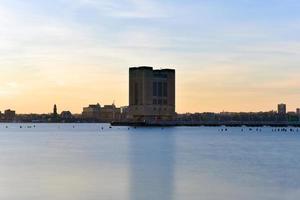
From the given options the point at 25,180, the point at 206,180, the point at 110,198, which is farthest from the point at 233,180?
the point at 25,180

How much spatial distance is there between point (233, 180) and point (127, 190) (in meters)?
10.6

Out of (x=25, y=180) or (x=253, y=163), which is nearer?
(x=25, y=180)

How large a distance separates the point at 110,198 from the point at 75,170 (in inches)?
743

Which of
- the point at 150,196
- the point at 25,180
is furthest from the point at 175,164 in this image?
the point at 150,196

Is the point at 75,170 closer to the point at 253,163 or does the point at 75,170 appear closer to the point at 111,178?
the point at 111,178

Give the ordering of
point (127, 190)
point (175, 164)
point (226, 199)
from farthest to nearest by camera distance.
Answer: point (175, 164) < point (127, 190) < point (226, 199)

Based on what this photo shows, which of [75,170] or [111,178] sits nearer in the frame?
[111,178]

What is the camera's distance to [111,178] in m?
48.3

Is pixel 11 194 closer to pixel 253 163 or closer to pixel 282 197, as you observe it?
pixel 282 197

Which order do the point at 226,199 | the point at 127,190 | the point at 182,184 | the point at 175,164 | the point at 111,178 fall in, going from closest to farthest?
the point at 226,199
the point at 127,190
the point at 182,184
the point at 111,178
the point at 175,164

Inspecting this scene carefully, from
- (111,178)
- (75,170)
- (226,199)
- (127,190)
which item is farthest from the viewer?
(75,170)

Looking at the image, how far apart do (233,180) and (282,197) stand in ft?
29.6

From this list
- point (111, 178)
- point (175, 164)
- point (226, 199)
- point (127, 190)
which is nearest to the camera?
point (226, 199)

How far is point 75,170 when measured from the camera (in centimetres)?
5578
